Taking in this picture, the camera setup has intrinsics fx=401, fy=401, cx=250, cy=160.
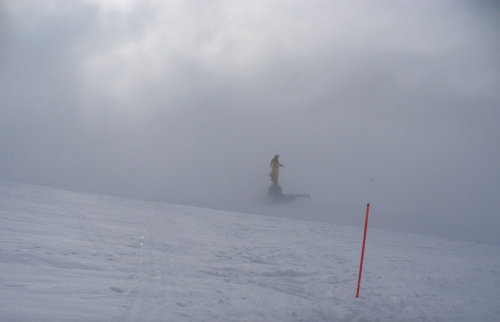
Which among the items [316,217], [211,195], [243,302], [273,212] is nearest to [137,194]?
[211,195]

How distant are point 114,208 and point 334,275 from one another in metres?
6.38

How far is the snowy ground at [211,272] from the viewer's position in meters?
4.28

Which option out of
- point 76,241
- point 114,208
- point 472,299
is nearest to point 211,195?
point 114,208

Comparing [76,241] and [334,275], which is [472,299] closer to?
[334,275]

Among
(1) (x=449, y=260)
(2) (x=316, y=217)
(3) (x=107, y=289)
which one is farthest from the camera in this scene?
(2) (x=316, y=217)

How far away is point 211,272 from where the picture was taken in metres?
5.84

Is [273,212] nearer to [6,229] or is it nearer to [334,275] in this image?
[334,275]

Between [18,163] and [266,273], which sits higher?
[18,163]

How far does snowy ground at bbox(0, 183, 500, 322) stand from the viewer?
428 cm

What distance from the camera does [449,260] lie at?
8.37 m

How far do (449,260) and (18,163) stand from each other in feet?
71.9

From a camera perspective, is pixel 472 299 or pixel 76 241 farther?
pixel 76 241

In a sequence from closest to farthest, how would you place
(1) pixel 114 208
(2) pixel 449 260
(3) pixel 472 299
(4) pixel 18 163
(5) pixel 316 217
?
(3) pixel 472 299
(2) pixel 449 260
(1) pixel 114 208
(5) pixel 316 217
(4) pixel 18 163

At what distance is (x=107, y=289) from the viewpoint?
4539 mm
